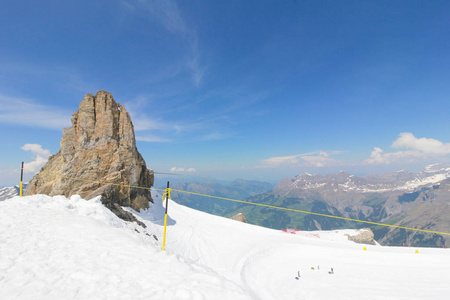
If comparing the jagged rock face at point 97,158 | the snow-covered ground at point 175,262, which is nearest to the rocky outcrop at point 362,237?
the snow-covered ground at point 175,262

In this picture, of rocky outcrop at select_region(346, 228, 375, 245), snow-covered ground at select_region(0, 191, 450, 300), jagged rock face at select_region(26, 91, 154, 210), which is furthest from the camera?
rocky outcrop at select_region(346, 228, 375, 245)

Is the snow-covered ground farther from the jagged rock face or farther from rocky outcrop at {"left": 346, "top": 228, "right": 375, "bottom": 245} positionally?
Answer: rocky outcrop at {"left": 346, "top": 228, "right": 375, "bottom": 245}

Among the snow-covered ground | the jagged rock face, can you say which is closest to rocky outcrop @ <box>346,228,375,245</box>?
the snow-covered ground

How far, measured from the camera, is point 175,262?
9.67 meters

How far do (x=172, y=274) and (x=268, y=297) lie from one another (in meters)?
15.8

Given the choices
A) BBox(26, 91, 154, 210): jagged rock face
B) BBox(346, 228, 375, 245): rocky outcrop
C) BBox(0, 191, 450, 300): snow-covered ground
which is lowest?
BBox(346, 228, 375, 245): rocky outcrop

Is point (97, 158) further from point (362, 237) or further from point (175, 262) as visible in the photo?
point (362, 237)

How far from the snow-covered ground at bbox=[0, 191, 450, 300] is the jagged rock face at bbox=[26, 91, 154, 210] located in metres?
7.06

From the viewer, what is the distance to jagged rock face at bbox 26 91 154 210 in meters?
36.3

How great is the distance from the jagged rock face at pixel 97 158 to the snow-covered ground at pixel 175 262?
278 inches

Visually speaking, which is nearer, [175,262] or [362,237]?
[175,262]

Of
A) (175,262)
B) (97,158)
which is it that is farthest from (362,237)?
(175,262)

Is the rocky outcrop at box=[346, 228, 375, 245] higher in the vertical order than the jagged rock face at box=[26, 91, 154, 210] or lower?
lower

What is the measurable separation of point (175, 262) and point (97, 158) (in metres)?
37.4
